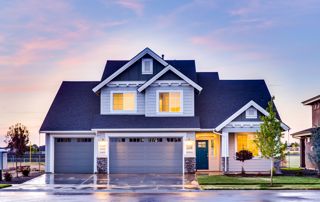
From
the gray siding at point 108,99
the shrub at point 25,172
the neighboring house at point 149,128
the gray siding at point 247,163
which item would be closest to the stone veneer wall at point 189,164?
the neighboring house at point 149,128


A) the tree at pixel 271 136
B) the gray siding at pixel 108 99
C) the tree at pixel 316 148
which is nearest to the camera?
the tree at pixel 271 136

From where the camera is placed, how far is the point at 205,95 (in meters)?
42.6

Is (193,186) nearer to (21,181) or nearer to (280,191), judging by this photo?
(280,191)

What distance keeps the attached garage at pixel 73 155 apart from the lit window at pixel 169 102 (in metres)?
5.61

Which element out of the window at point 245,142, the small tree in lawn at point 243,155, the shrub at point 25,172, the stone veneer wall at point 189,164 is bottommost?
the shrub at point 25,172

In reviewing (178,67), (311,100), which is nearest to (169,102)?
(178,67)

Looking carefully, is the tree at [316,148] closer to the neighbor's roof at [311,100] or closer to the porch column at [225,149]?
the porch column at [225,149]

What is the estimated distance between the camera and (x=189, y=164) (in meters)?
37.9

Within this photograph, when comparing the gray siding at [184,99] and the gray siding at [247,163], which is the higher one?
the gray siding at [184,99]

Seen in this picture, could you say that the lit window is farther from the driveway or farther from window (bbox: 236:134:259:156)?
the driveway

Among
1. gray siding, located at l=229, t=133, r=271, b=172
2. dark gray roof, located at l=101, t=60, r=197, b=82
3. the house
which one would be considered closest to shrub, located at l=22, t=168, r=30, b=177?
dark gray roof, located at l=101, t=60, r=197, b=82

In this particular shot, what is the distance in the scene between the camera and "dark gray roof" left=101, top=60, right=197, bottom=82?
41.8 meters

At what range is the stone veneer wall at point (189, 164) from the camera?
37906 mm

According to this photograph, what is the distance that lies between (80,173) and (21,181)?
6456mm
